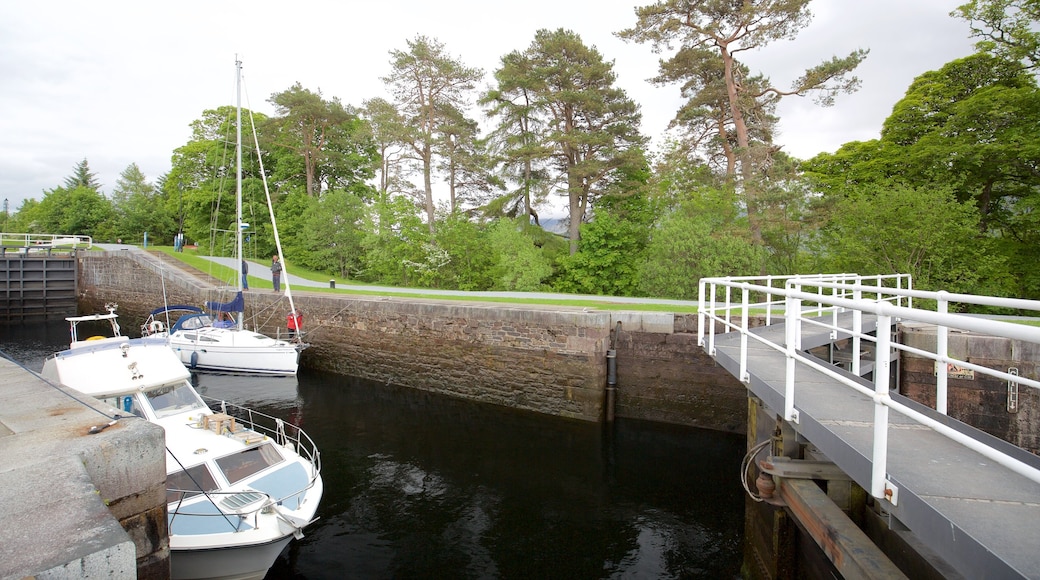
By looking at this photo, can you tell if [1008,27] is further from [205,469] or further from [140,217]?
[140,217]

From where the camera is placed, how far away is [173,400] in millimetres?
8664

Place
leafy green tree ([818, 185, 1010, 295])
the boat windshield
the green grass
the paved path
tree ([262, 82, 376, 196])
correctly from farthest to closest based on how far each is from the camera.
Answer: tree ([262, 82, 376, 196]) → the boat windshield → the paved path → leafy green tree ([818, 185, 1010, 295]) → the green grass

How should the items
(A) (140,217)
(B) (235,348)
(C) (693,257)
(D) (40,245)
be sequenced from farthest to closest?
(A) (140,217), (D) (40,245), (C) (693,257), (B) (235,348)

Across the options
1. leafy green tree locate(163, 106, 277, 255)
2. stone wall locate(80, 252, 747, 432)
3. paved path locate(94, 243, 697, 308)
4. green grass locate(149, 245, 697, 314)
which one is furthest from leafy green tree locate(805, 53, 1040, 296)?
leafy green tree locate(163, 106, 277, 255)

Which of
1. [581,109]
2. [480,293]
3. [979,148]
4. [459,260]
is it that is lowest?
[480,293]

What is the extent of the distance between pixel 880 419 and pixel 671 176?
21.7 meters

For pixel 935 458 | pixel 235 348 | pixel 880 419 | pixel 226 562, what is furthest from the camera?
pixel 235 348

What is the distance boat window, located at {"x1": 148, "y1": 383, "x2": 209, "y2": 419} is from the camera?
8406mm

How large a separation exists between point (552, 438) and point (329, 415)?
5494 millimetres

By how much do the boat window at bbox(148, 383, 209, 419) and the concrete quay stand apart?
12.5 ft

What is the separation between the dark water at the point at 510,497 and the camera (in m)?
7.07

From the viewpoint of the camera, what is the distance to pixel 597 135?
79.4 feet

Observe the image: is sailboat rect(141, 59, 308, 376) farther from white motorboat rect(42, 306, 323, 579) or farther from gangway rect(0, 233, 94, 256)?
gangway rect(0, 233, 94, 256)

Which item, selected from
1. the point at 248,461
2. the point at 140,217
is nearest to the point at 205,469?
the point at 248,461
